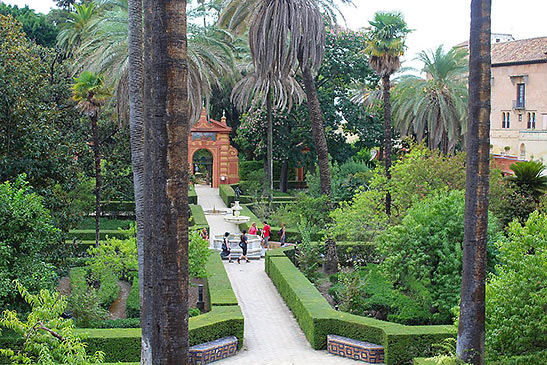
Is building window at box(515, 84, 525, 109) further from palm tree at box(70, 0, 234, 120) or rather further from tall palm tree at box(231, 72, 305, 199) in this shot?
palm tree at box(70, 0, 234, 120)

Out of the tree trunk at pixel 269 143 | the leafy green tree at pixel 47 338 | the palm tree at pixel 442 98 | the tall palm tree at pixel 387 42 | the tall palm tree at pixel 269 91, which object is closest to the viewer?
the leafy green tree at pixel 47 338

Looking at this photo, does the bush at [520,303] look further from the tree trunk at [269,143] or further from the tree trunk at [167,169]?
the tree trunk at [269,143]

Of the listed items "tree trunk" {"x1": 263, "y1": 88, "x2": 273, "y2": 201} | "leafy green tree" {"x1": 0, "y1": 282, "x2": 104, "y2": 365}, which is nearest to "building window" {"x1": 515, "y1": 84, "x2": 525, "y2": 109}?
"tree trunk" {"x1": 263, "y1": 88, "x2": 273, "y2": 201}

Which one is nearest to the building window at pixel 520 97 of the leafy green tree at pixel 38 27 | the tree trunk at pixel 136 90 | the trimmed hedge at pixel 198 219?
the trimmed hedge at pixel 198 219

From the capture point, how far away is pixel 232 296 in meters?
17.5

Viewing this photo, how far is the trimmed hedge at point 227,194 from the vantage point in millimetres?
40719

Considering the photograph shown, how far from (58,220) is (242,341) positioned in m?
6.59

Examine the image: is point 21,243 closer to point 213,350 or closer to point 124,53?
point 213,350

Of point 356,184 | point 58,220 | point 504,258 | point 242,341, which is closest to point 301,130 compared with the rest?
point 356,184

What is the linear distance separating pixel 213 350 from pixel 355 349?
3067mm

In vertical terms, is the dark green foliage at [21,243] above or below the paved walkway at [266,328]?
above

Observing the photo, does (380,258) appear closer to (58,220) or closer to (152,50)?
(58,220)

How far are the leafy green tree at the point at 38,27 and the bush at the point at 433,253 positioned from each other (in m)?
37.5

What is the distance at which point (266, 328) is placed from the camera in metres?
17.0
